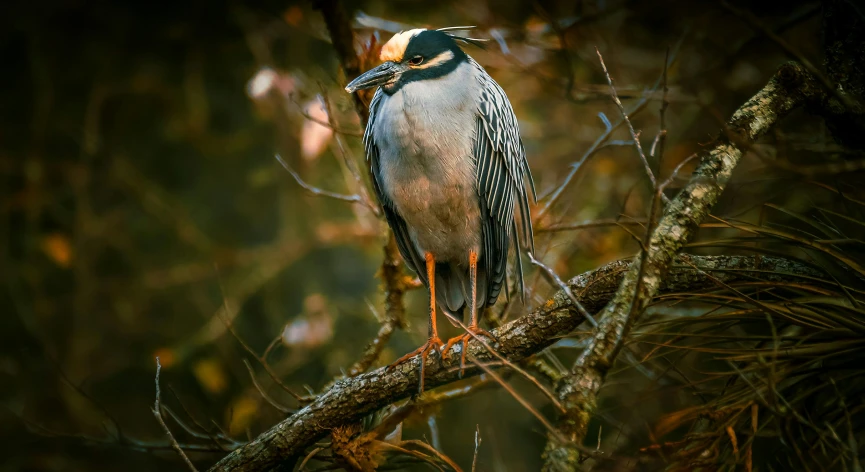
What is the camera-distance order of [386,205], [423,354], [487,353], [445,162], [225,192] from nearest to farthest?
[487,353] < [423,354] < [445,162] < [386,205] < [225,192]

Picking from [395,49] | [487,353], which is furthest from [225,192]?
[487,353]

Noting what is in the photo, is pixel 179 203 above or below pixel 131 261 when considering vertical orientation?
above

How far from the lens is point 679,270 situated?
5.99 ft

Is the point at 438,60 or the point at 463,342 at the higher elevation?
the point at 438,60

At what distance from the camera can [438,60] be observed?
2576 millimetres

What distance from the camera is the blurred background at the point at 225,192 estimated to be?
3.95 m

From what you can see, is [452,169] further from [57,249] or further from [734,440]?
[57,249]

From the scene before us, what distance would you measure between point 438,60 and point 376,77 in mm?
280

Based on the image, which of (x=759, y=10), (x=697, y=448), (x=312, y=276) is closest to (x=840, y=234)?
(x=697, y=448)

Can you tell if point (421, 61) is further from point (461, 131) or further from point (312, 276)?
point (312, 276)

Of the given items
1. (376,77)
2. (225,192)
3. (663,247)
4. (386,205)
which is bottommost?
(225,192)

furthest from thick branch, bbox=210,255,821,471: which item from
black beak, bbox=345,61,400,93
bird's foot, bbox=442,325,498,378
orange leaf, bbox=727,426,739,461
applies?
black beak, bbox=345,61,400,93

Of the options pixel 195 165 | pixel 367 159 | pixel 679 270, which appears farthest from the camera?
pixel 195 165

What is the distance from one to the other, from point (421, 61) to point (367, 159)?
46cm
